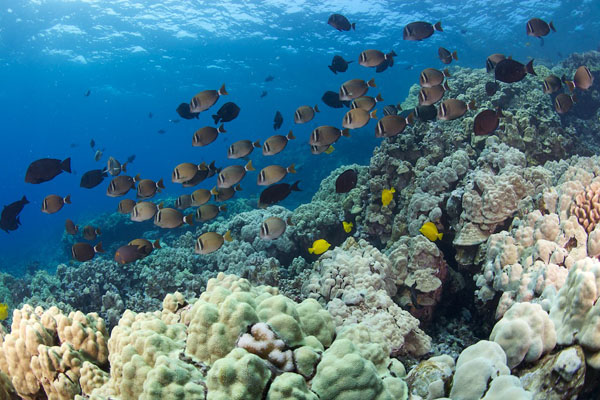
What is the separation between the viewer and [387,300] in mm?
4316

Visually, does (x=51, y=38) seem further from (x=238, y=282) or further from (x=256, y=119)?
(x=256, y=119)

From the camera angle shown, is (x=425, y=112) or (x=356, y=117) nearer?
(x=356, y=117)

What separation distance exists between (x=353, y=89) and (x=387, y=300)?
446 centimetres

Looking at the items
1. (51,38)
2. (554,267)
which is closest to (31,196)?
(51,38)

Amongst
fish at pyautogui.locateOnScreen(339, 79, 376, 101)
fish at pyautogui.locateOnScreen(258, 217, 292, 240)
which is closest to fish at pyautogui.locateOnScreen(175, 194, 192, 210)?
fish at pyautogui.locateOnScreen(258, 217, 292, 240)

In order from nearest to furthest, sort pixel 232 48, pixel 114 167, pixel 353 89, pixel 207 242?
pixel 207 242 → pixel 353 89 → pixel 114 167 → pixel 232 48

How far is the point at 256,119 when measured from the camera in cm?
9438

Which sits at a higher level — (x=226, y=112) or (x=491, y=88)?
(x=226, y=112)

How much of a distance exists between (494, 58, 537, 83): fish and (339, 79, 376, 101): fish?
228 centimetres

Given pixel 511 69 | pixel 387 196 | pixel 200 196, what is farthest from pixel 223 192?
pixel 511 69

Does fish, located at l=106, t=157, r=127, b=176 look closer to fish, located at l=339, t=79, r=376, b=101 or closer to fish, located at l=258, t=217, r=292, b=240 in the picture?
fish, located at l=258, t=217, r=292, b=240

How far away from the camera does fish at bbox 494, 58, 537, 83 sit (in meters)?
6.09

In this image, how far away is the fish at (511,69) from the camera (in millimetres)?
6086

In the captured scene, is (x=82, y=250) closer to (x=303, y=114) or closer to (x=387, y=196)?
(x=303, y=114)
